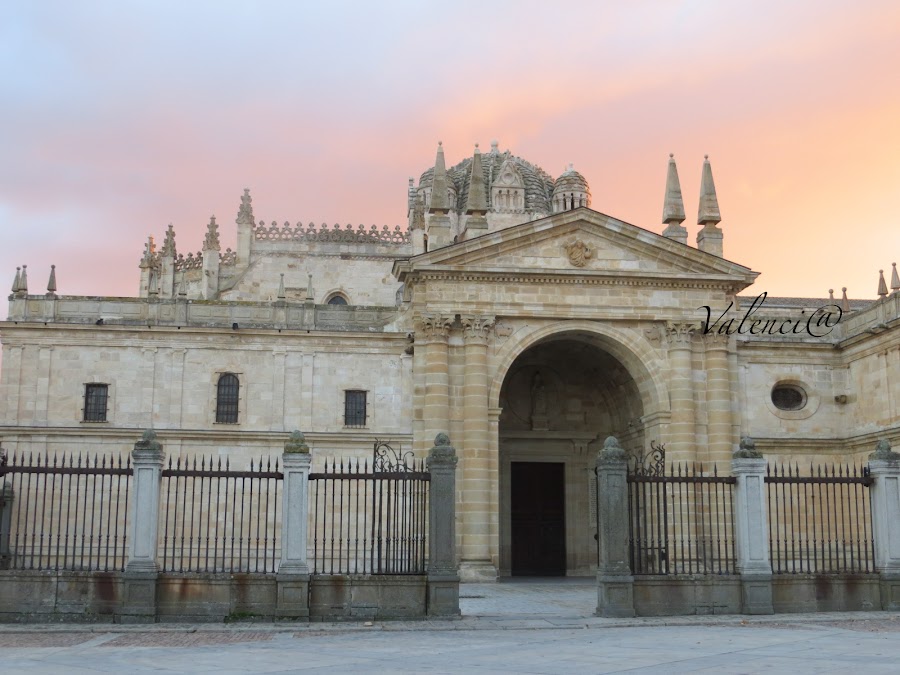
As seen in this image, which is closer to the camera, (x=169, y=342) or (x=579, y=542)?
(x=169, y=342)

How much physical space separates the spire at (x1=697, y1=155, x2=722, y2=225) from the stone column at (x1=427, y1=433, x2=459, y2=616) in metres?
18.3

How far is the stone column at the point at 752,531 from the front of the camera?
20.8 metres

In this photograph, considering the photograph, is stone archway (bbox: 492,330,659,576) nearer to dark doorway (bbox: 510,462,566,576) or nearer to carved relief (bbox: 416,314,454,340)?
dark doorway (bbox: 510,462,566,576)

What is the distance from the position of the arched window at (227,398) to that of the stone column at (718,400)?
14972 mm

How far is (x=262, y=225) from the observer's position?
52969mm

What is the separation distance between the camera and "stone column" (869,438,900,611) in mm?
21453

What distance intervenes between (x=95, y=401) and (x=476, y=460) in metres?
12.2

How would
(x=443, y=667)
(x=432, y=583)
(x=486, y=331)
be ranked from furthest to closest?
(x=486, y=331) < (x=432, y=583) < (x=443, y=667)

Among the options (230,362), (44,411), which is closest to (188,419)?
(230,362)

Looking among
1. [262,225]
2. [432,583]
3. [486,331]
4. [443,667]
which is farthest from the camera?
[262,225]

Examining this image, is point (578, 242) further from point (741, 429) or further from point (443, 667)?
point (443, 667)

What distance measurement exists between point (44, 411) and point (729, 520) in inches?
855

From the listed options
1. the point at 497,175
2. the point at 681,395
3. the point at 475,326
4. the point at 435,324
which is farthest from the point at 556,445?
the point at 497,175

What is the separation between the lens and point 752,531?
21.1m
